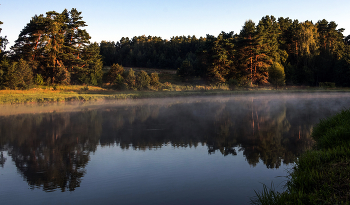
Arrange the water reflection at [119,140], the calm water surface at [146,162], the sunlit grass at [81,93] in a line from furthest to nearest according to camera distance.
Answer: the sunlit grass at [81,93]
the water reflection at [119,140]
the calm water surface at [146,162]

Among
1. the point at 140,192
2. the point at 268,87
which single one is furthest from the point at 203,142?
the point at 268,87

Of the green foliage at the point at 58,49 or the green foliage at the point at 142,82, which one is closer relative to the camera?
the green foliage at the point at 142,82

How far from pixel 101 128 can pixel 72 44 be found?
40672 mm

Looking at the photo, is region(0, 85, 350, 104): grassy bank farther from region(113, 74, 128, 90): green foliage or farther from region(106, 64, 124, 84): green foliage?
region(106, 64, 124, 84): green foliage

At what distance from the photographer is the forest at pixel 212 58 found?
40.9 metres

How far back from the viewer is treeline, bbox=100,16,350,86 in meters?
48.8

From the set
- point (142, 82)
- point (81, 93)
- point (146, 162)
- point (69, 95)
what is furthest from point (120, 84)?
point (146, 162)

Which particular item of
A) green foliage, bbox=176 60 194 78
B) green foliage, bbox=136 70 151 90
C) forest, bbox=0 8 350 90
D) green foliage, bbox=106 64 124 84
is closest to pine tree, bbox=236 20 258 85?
forest, bbox=0 8 350 90

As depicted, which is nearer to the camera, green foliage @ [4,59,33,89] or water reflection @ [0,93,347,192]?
water reflection @ [0,93,347,192]

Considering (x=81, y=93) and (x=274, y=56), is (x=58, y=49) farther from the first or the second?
(x=274, y=56)

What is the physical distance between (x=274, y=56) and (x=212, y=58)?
1273 cm

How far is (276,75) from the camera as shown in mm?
48375

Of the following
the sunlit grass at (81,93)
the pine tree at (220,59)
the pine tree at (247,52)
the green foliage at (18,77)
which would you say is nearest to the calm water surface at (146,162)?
the sunlit grass at (81,93)

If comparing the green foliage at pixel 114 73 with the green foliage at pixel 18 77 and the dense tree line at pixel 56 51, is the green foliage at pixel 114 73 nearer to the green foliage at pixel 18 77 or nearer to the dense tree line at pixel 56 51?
the dense tree line at pixel 56 51
